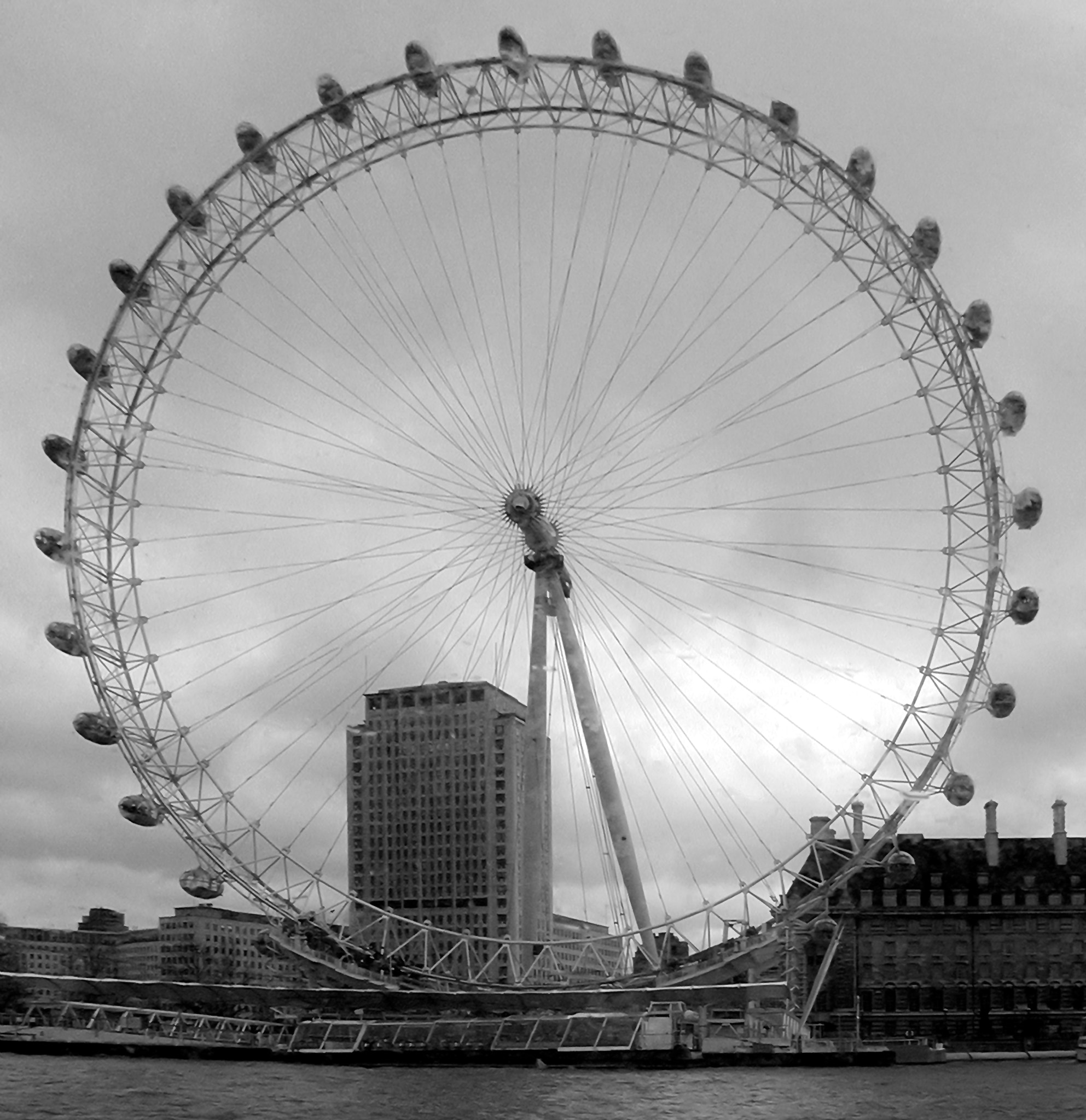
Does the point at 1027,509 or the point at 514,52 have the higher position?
the point at 514,52

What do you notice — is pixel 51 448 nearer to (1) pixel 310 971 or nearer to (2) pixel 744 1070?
(1) pixel 310 971

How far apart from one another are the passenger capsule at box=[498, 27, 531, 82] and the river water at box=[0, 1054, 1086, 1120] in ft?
98.7

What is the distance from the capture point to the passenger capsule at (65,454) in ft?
202

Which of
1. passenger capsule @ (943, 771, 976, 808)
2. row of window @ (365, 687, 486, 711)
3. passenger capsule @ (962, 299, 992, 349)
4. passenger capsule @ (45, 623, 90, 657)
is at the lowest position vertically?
passenger capsule @ (943, 771, 976, 808)

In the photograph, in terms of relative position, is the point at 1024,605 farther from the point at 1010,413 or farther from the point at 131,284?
the point at 131,284

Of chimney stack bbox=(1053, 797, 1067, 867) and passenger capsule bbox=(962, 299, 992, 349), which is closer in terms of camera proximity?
passenger capsule bbox=(962, 299, 992, 349)

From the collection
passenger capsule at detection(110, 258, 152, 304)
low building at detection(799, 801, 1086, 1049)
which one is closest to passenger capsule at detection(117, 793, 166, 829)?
passenger capsule at detection(110, 258, 152, 304)

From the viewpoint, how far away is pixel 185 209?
196 feet

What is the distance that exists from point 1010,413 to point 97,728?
99.3 ft

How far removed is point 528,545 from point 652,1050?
23716 mm

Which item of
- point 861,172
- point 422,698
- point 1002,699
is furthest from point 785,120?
point 422,698

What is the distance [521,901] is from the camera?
59.3 meters

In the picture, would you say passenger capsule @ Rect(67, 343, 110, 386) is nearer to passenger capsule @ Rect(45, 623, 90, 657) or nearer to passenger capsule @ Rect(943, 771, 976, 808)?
passenger capsule @ Rect(45, 623, 90, 657)

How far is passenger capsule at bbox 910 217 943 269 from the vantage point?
5531 centimetres
